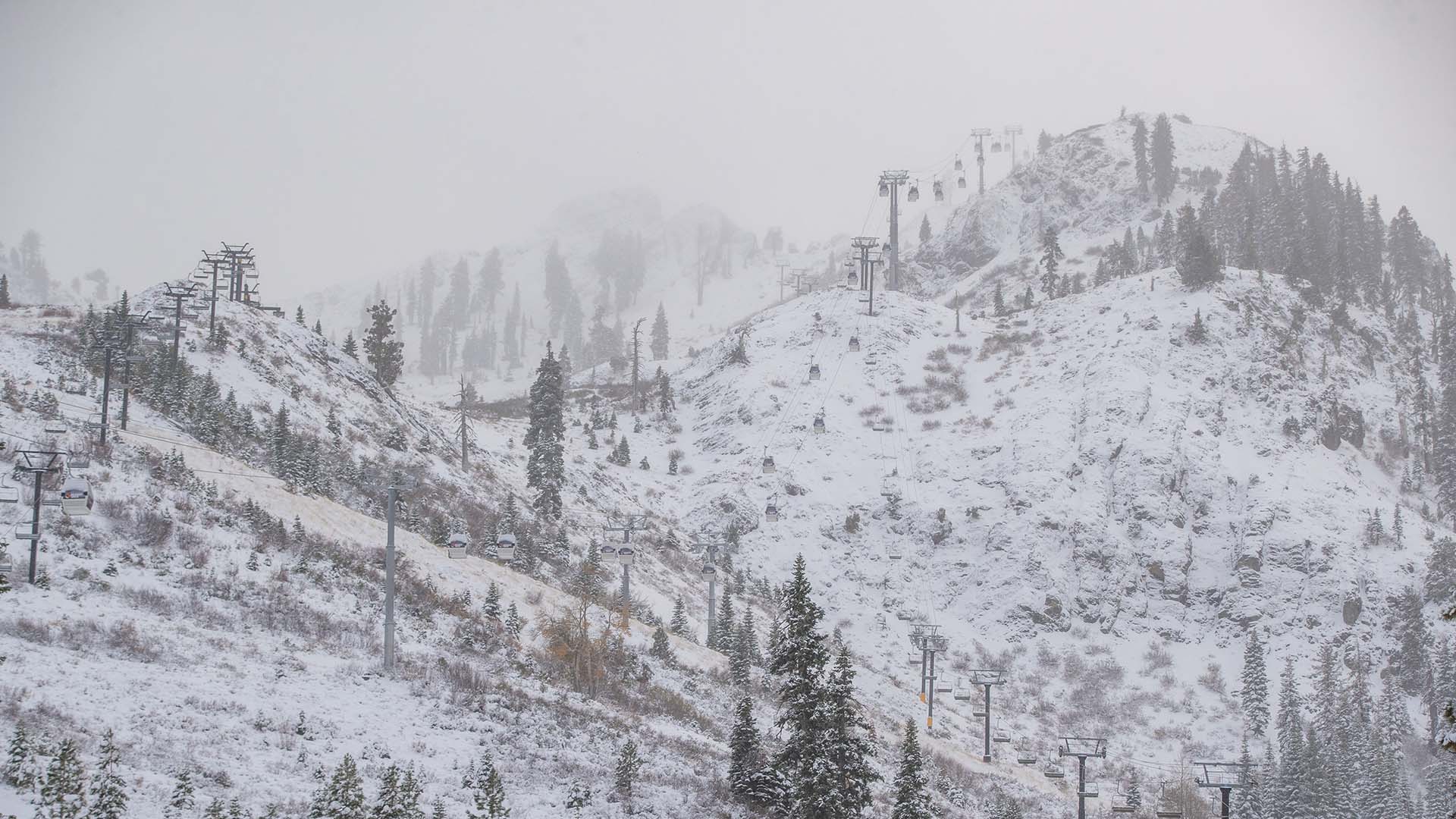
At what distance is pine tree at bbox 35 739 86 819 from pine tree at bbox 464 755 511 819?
805cm

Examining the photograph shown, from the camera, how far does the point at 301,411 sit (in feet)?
197

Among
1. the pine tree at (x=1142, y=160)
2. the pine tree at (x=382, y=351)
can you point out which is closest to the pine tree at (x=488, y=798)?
the pine tree at (x=382, y=351)

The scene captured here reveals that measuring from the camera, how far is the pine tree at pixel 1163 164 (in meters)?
162

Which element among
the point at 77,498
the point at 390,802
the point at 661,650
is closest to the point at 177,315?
the point at 77,498

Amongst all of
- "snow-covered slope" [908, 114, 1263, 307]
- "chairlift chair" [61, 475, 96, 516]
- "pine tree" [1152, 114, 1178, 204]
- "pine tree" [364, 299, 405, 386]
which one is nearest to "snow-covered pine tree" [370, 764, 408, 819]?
"chairlift chair" [61, 475, 96, 516]

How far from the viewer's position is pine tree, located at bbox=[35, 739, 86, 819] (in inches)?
689

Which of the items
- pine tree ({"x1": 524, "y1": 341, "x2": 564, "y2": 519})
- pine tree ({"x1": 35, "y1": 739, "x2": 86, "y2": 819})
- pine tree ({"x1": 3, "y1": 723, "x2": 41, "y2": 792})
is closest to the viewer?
pine tree ({"x1": 35, "y1": 739, "x2": 86, "y2": 819})

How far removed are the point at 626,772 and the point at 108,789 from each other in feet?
45.5

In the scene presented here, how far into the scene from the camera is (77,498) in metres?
27.3

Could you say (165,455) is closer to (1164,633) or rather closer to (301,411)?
(301,411)

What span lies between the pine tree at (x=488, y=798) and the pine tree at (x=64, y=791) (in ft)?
26.4

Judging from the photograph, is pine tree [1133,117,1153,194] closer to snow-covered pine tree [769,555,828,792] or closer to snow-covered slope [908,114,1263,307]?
snow-covered slope [908,114,1263,307]

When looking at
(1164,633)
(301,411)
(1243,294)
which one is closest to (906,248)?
(1243,294)

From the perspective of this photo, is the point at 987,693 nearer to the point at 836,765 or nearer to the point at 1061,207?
the point at 836,765
